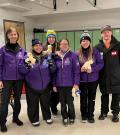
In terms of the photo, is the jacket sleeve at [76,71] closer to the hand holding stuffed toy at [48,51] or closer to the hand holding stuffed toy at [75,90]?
the hand holding stuffed toy at [75,90]

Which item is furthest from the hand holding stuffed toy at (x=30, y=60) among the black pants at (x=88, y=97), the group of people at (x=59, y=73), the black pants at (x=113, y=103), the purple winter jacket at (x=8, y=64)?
the black pants at (x=113, y=103)

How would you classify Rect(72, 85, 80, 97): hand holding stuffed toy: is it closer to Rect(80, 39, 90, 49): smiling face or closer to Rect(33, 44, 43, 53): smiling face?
Rect(80, 39, 90, 49): smiling face

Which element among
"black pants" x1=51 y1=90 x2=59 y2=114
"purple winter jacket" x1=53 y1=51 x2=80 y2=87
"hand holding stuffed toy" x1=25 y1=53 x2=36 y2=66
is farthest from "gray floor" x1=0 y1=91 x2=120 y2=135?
"hand holding stuffed toy" x1=25 y1=53 x2=36 y2=66

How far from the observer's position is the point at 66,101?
3391 mm

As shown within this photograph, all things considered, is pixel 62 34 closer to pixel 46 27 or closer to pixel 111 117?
pixel 46 27

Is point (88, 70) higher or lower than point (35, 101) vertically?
higher

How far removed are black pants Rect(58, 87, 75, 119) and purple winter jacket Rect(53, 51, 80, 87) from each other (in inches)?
3.7

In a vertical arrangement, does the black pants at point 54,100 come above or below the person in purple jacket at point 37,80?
below


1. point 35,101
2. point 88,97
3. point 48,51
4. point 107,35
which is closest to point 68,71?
point 48,51

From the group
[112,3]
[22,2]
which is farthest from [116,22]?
[22,2]

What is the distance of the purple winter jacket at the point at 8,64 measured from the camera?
3.10 meters

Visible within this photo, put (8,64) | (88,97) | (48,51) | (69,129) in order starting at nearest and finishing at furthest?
(8,64) → (69,129) → (48,51) → (88,97)

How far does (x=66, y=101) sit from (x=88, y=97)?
334mm

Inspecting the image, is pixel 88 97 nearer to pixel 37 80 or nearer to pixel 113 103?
pixel 113 103
